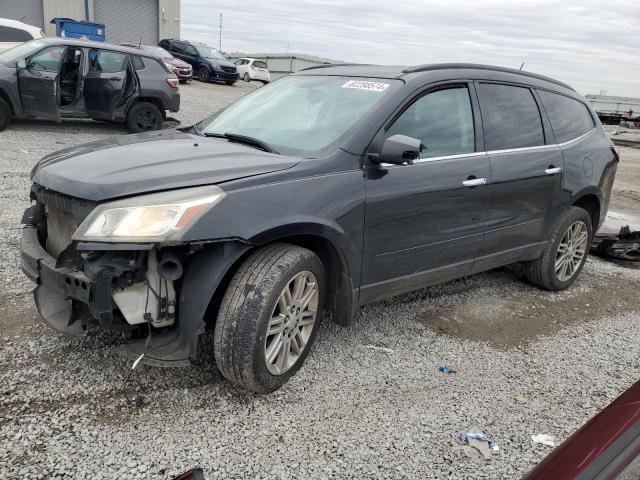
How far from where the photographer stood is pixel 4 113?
9.49m

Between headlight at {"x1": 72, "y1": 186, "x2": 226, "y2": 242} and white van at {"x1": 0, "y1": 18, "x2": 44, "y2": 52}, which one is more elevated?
headlight at {"x1": 72, "y1": 186, "x2": 226, "y2": 242}

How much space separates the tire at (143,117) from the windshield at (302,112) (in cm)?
725

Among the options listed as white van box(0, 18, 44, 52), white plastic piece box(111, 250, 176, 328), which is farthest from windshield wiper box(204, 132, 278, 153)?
white van box(0, 18, 44, 52)

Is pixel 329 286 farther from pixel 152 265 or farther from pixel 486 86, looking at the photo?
pixel 486 86

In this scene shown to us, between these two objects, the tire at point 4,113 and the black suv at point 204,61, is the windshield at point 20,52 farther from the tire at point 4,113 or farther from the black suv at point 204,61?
the black suv at point 204,61

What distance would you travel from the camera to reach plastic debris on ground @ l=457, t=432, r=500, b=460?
8.84ft

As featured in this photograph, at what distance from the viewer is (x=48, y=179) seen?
113 inches

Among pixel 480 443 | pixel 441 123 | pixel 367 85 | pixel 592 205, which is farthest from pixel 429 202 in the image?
pixel 592 205

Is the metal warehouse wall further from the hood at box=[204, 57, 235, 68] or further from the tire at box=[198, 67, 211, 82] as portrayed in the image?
the hood at box=[204, 57, 235, 68]

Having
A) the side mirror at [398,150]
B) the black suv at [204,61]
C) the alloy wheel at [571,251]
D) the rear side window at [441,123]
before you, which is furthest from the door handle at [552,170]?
the black suv at [204,61]

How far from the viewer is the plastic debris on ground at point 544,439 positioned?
9.24 ft

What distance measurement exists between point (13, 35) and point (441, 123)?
14673 mm

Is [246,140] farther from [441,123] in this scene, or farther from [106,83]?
[106,83]

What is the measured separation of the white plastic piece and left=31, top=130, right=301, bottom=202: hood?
364 mm
